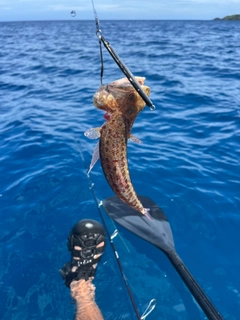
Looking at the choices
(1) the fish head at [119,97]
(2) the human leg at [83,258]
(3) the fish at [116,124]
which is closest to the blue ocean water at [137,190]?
(2) the human leg at [83,258]

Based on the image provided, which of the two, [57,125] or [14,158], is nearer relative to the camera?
[14,158]

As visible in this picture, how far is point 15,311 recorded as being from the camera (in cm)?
507

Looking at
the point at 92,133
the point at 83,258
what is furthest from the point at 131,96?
the point at 83,258

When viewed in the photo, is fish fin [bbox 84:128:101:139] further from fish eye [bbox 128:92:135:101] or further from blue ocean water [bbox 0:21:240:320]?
blue ocean water [bbox 0:21:240:320]

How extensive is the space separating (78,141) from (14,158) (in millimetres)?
2134

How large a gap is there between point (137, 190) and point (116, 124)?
186 inches

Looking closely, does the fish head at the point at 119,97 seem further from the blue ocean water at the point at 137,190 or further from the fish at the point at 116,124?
the blue ocean water at the point at 137,190

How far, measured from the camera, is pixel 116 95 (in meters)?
3.08

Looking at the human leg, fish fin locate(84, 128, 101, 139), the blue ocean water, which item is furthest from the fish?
the blue ocean water

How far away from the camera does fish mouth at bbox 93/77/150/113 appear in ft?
9.97

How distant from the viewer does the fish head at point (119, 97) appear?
3.04 meters

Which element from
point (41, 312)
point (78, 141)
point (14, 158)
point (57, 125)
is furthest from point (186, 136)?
point (41, 312)

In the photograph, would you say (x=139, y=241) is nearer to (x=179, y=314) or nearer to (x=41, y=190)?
(x=179, y=314)

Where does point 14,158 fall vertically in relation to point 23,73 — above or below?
below
